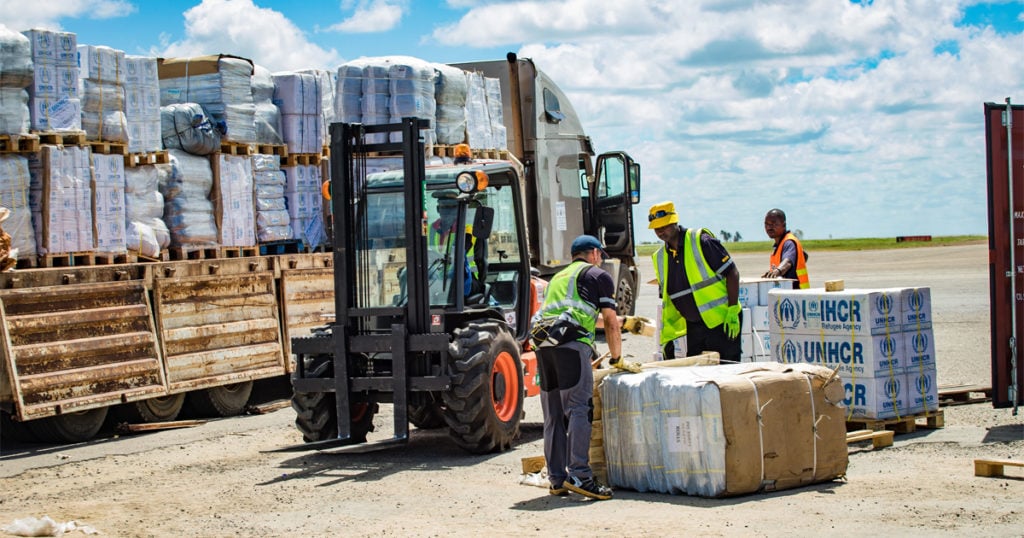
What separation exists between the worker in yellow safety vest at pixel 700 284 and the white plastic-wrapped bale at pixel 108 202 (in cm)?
569

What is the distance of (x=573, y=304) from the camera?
8047 mm

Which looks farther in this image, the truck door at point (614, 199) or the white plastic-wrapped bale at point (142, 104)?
the truck door at point (614, 199)

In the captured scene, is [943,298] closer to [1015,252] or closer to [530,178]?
[530,178]

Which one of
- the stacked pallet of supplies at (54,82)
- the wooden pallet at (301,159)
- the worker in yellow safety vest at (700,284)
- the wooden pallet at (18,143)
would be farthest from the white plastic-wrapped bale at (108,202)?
the worker in yellow safety vest at (700,284)

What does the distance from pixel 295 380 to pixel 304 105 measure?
5351 millimetres

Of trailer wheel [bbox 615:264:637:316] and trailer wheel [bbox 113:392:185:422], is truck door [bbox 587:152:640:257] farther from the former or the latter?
trailer wheel [bbox 113:392:185:422]

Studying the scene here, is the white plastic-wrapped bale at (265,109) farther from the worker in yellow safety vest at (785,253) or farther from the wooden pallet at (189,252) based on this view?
the worker in yellow safety vest at (785,253)

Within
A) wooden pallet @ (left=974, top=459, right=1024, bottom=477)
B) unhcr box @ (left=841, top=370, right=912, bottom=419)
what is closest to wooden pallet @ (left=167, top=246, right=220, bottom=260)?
unhcr box @ (left=841, top=370, right=912, bottom=419)

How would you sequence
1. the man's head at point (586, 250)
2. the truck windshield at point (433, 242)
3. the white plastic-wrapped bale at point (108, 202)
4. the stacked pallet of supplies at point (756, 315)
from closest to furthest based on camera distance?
the man's head at point (586, 250) → the truck windshield at point (433, 242) → the stacked pallet of supplies at point (756, 315) → the white plastic-wrapped bale at point (108, 202)

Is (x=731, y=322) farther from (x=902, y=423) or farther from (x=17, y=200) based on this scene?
(x=17, y=200)

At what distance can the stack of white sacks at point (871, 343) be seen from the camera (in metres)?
9.54

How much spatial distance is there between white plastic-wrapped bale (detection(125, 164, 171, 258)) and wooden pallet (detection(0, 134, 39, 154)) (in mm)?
1163

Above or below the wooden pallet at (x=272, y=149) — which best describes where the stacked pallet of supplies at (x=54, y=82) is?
above

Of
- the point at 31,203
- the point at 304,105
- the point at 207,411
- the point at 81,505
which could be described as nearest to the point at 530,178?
the point at 304,105
